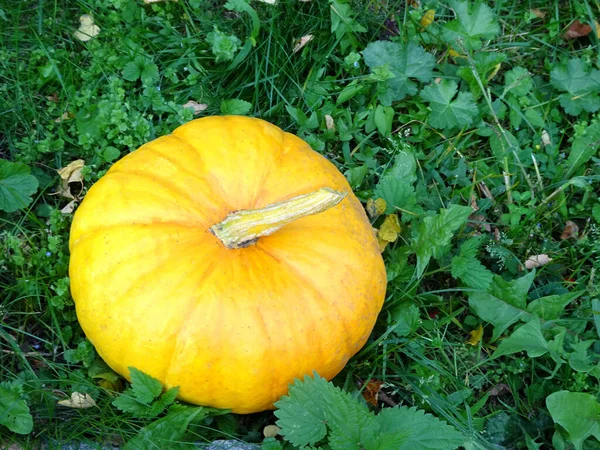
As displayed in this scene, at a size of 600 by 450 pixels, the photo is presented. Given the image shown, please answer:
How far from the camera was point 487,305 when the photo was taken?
3.18m

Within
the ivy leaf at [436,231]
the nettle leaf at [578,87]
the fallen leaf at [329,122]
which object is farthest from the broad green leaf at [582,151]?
the fallen leaf at [329,122]

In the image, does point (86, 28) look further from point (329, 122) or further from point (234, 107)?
point (329, 122)

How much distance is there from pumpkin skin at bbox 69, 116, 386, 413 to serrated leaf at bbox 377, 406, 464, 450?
35cm

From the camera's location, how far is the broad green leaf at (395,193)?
3.25 metres

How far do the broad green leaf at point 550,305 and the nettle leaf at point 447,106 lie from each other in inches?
42.0


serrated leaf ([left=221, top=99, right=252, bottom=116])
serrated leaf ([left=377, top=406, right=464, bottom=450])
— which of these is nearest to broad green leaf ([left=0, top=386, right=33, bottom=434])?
serrated leaf ([left=377, top=406, right=464, bottom=450])

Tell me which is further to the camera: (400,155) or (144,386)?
(400,155)

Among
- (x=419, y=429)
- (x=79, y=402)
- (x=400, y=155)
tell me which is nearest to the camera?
(x=419, y=429)

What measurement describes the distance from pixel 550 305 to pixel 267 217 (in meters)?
1.58

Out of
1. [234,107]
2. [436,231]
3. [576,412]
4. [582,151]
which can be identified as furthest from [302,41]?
[576,412]

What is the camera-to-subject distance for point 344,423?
7.61ft

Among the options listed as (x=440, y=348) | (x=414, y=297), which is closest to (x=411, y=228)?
(x=414, y=297)

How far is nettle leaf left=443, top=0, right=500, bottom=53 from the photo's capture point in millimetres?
3666

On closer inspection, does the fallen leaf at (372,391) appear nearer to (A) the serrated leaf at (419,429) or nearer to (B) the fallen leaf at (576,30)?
(A) the serrated leaf at (419,429)
